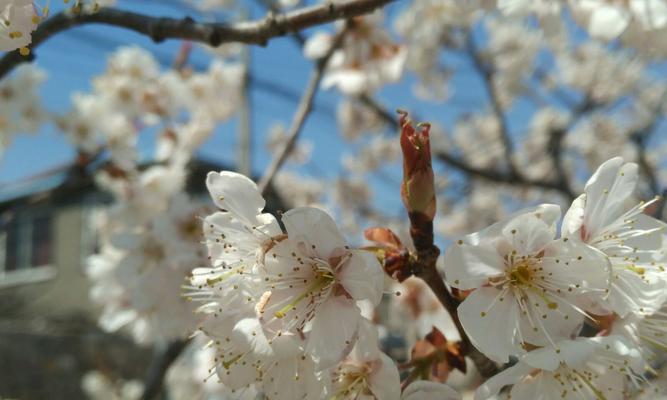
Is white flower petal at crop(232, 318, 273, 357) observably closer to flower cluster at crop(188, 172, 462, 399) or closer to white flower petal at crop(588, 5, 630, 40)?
flower cluster at crop(188, 172, 462, 399)

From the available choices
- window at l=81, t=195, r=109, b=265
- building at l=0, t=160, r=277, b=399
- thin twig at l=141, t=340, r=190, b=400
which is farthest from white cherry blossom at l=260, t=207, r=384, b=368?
window at l=81, t=195, r=109, b=265

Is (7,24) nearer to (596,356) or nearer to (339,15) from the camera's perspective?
(339,15)

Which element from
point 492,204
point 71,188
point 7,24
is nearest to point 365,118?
point 492,204

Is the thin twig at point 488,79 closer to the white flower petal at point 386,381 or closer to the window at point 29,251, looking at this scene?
the white flower petal at point 386,381

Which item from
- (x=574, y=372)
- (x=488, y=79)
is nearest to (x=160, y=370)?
(x=574, y=372)

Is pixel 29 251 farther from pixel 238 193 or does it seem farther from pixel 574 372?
pixel 574 372
